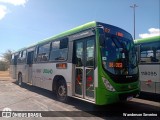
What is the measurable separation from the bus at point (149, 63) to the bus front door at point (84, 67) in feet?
12.0

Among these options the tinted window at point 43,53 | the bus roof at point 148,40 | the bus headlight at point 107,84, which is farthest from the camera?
the tinted window at point 43,53

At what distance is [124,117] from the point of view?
725 cm

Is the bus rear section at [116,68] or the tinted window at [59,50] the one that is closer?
the bus rear section at [116,68]

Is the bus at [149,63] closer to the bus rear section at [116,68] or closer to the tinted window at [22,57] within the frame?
the bus rear section at [116,68]

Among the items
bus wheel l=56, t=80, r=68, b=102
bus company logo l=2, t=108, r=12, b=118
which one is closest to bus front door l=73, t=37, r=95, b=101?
bus wheel l=56, t=80, r=68, b=102

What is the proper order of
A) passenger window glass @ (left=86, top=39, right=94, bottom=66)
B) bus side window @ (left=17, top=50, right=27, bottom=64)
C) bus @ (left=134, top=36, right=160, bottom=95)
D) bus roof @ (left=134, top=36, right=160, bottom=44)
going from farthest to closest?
bus side window @ (left=17, top=50, right=27, bottom=64) < bus roof @ (left=134, top=36, right=160, bottom=44) < bus @ (left=134, top=36, right=160, bottom=95) < passenger window glass @ (left=86, top=39, right=94, bottom=66)

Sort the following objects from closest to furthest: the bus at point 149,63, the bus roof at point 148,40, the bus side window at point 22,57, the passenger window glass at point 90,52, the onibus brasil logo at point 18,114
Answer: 1. the onibus brasil logo at point 18,114
2. the passenger window glass at point 90,52
3. the bus at point 149,63
4. the bus roof at point 148,40
5. the bus side window at point 22,57

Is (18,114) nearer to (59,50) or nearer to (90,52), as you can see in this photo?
(90,52)

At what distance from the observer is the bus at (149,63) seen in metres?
9.88

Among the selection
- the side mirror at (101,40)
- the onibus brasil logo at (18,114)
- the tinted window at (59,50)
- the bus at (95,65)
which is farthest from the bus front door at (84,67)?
the onibus brasil logo at (18,114)

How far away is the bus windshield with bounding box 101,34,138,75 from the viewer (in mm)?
7398

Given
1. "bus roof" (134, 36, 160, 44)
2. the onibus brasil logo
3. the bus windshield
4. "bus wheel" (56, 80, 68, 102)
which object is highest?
"bus roof" (134, 36, 160, 44)

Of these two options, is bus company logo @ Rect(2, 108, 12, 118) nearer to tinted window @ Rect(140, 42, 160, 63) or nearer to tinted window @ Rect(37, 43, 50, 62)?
tinted window @ Rect(37, 43, 50, 62)

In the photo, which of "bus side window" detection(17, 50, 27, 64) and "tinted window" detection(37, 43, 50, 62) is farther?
"bus side window" detection(17, 50, 27, 64)
